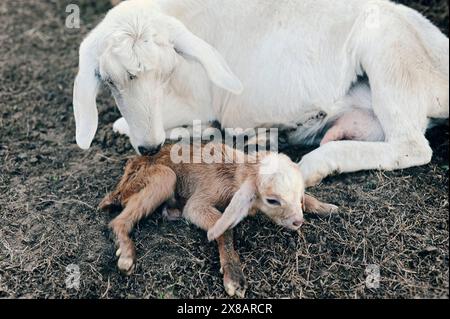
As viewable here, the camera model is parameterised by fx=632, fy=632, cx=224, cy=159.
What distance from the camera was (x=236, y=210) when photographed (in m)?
3.82

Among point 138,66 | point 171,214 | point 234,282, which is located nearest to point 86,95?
point 138,66

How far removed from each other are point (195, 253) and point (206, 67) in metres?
1.24

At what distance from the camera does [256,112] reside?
4738 millimetres

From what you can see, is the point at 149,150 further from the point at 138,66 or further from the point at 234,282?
the point at 234,282

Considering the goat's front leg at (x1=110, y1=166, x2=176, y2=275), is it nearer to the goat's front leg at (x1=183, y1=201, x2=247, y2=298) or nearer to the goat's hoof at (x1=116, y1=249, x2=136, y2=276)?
the goat's hoof at (x1=116, y1=249, x2=136, y2=276)

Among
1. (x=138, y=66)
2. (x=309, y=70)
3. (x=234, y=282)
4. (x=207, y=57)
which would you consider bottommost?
(x=234, y=282)

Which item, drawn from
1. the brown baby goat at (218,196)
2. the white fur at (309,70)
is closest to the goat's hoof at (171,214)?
the brown baby goat at (218,196)

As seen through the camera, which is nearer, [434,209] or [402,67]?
[434,209]

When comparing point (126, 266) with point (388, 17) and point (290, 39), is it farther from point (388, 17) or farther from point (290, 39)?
point (388, 17)

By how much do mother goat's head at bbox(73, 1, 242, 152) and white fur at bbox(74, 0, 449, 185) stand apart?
0.7 inches

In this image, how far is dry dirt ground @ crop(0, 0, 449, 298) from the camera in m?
3.76

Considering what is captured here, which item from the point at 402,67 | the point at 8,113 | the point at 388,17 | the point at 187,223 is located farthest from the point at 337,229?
the point at 8,113

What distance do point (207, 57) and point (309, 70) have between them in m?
0.83

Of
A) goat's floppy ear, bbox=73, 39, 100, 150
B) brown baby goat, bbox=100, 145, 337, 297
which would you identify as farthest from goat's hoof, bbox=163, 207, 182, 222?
goat's floppy ear, bbox=73, 39, 100, 150
